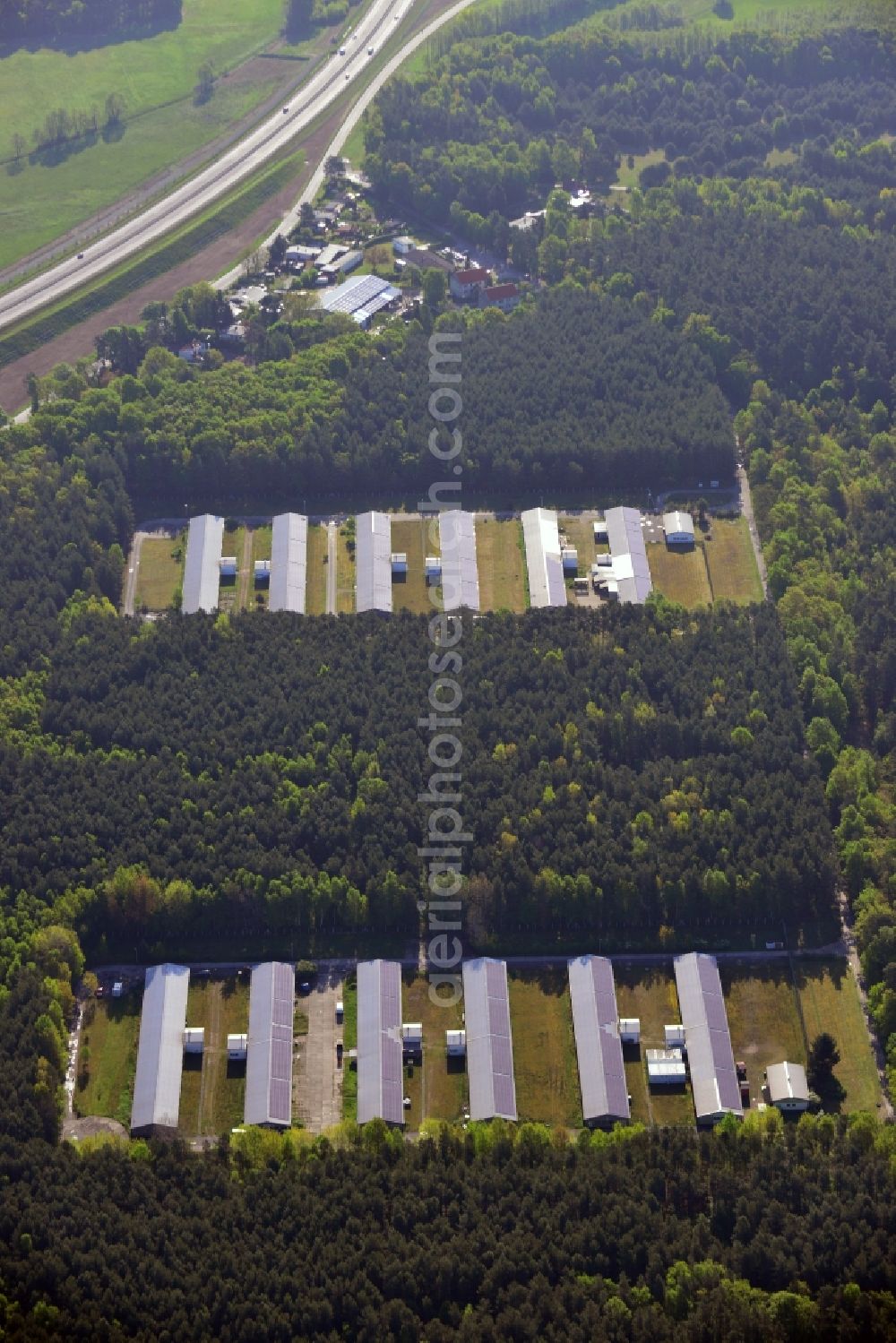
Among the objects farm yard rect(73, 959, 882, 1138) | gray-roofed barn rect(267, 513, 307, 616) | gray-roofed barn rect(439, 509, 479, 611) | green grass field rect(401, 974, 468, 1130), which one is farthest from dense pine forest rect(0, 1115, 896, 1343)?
gray-roofed barn rect(267, 513, 307, 616)

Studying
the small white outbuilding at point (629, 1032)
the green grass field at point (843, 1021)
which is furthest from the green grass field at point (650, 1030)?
the green grass field at point (843, 1021)

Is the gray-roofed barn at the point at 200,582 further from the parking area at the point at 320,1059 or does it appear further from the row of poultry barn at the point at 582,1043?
the row of poultry barn at the point at 582,1043

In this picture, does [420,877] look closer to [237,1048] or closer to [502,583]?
[237,1048]

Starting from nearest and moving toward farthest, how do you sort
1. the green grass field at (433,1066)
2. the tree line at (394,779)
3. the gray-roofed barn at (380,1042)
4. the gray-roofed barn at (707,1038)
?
the gray-roofed barn at (707,1038) < the gray-roofed barn at (380,1042) < the green grass field at (433,1066) < the tree line at (394,779)

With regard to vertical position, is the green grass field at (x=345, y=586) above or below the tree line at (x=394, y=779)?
above

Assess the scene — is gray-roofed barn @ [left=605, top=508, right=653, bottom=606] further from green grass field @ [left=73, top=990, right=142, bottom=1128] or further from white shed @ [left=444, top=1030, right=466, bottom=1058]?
green grass field @ [left=73, top=990, right=142, bottom=1128]

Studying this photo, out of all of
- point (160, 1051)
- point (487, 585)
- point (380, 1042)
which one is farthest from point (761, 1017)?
point (487, 585)
